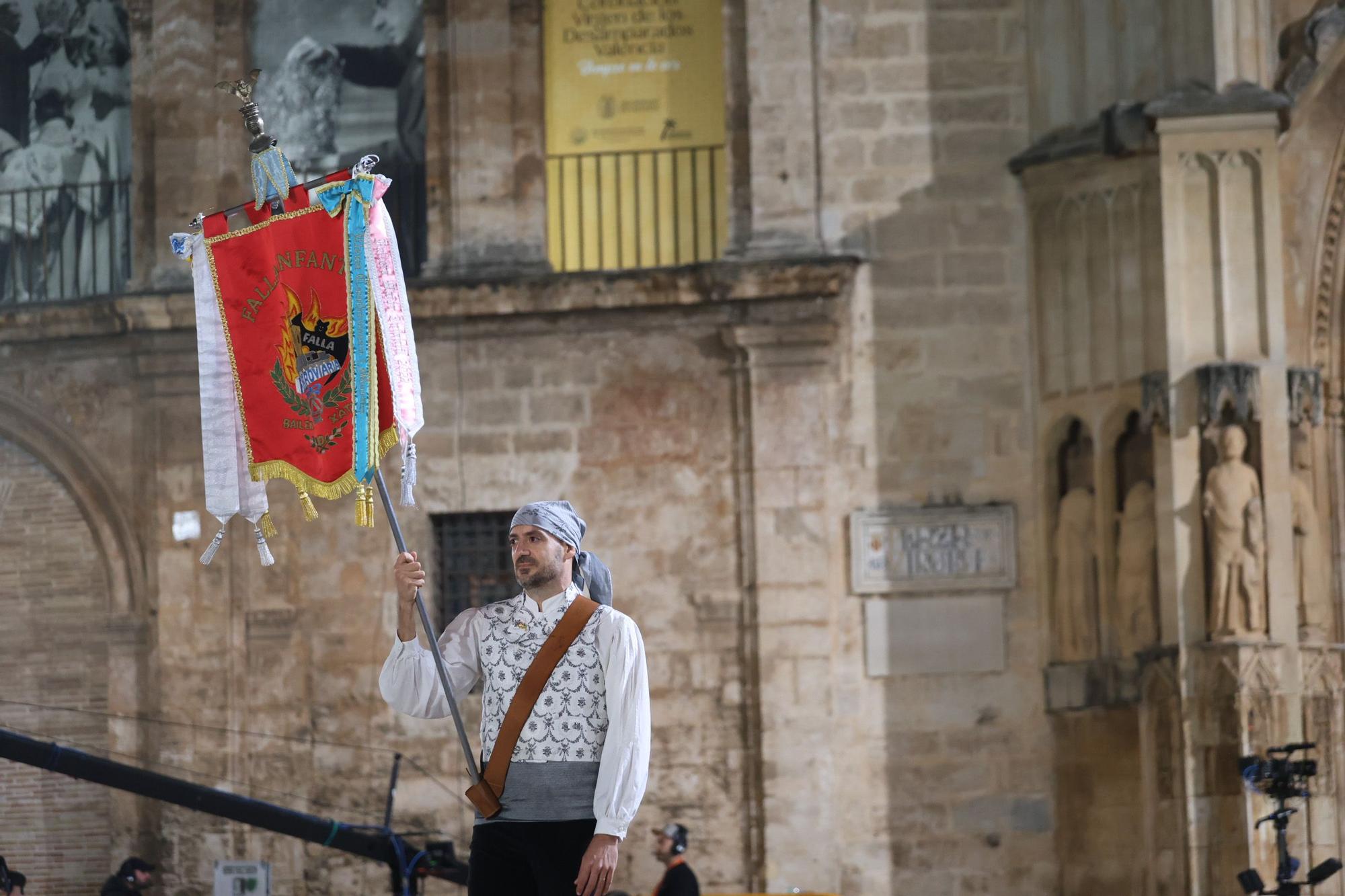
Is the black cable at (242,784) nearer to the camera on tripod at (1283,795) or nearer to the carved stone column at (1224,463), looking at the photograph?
the carved stone column at (1224,463)

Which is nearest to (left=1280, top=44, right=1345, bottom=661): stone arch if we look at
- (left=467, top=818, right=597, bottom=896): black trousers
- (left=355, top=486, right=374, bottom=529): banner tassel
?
(left=355, top=486, right=374, bottom=529): banner tassel

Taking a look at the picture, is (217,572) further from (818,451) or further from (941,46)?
(941,46)

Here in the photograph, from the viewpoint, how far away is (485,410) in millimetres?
14578

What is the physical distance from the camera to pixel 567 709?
227 inches

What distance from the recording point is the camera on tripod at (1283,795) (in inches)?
437

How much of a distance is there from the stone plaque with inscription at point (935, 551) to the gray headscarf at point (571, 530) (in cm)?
786

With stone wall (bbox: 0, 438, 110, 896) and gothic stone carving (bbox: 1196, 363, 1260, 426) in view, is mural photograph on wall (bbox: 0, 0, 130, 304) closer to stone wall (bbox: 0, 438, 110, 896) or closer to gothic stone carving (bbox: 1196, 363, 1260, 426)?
stone wall (bbox: 0, 438, 110, 896)

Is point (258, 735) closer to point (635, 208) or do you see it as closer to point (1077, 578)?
point (635, 208)

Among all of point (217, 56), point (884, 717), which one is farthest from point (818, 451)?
point (217, 56)

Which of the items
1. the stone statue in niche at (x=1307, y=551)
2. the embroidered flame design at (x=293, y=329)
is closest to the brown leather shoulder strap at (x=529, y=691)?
the embroidered flame design at (x=293, y=329)

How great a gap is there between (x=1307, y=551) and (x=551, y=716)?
8.86m

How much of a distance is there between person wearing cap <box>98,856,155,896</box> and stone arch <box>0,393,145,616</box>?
224 cm

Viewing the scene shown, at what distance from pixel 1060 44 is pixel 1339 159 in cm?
184

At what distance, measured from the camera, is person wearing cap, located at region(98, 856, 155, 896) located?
12.6 m
